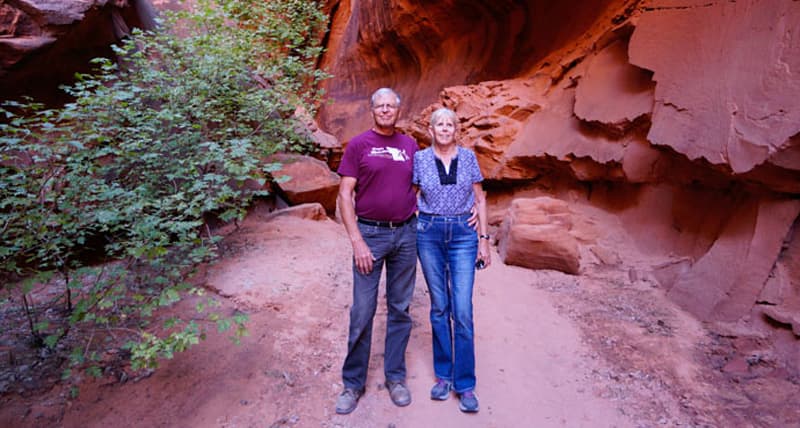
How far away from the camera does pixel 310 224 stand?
619 cm

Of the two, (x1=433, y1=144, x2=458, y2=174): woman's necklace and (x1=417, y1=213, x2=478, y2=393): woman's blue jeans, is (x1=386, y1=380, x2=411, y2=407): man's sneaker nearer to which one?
(x1=417, y1=213, x2=478, y2=393): woman's blue jeans

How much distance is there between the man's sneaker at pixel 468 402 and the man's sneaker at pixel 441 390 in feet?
0.33

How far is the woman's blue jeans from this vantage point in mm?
2412

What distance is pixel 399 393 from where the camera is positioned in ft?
8.25

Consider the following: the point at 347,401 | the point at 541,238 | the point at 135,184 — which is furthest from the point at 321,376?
the point at 541,238

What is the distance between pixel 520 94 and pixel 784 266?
5690mm

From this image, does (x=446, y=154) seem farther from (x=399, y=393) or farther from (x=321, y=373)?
(x=321, y=373)

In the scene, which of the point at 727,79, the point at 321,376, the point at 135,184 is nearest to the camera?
the point at 321,376

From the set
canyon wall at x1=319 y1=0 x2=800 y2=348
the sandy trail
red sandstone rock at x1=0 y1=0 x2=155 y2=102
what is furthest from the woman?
red sandstone rock at x1=0 y1=0 x2=155 y2=102

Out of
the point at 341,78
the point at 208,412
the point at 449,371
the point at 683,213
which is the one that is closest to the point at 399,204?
the point at 449,371

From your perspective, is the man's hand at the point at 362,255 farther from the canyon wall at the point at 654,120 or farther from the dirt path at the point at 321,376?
the canyon wall at the point at 654,120

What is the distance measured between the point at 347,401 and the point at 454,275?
99 cm

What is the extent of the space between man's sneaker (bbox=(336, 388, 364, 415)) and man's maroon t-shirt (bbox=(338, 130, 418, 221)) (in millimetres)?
1096

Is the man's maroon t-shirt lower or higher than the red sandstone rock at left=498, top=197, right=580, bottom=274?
higher
